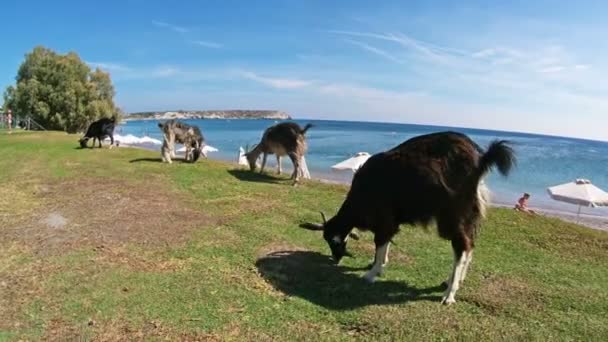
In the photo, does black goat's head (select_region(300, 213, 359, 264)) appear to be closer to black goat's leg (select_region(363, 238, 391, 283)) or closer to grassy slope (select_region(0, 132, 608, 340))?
grassy slope (select_region(0, 132, 608, 340))

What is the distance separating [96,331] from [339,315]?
291 centimetres

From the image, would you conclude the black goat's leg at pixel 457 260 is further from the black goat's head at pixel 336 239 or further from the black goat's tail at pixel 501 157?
the black goat's head at pixel 336 239

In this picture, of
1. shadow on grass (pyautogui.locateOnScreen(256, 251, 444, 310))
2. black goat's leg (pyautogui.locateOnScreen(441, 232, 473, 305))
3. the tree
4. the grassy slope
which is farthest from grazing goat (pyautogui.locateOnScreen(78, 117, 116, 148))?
the tree

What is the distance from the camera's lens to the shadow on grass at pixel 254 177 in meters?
15.4

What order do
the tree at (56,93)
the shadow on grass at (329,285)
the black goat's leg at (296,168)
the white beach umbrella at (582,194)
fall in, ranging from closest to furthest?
the shadow on grass at (329,285), the black goat's leg at (296,168), the white beach umbrella at (582,194), the tree at (56,93)

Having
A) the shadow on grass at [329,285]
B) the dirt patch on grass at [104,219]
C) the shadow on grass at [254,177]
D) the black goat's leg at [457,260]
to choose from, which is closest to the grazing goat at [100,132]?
the shadow on grass at [254,177]

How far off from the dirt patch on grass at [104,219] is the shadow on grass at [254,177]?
3.32 meters

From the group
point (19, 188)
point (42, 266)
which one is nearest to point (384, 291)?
point (42, 266)

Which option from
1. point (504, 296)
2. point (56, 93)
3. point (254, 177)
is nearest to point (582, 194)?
point (254, 177)

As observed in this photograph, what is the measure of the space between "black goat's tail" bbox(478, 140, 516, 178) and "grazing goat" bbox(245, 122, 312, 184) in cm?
959

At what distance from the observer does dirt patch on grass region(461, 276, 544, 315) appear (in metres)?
5.94

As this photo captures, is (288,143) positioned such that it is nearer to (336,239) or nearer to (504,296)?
(336,239)

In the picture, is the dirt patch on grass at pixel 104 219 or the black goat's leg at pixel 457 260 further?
the dirt patch on grass at pixel 104 219

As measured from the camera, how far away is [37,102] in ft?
158
